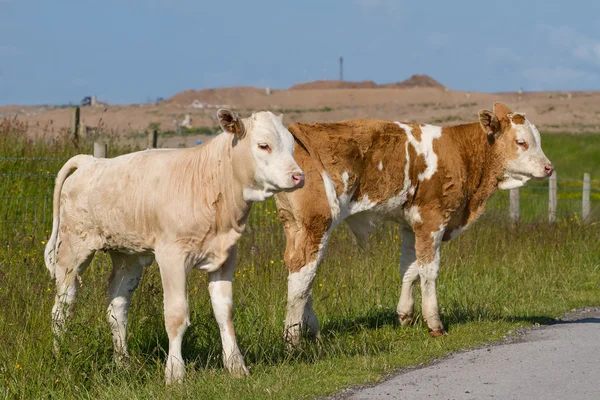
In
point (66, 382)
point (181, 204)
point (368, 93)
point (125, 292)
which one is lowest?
point (66, 382)

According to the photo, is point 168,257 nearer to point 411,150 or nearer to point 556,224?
point 411,150

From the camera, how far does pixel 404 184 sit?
33.2ft

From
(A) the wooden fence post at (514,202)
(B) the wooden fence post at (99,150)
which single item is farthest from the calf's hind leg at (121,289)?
(A) the wooden fence post at (514,202)

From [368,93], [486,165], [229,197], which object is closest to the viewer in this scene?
[229,197]

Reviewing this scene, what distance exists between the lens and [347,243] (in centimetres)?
1445

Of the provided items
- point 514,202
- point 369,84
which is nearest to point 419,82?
point 369,84

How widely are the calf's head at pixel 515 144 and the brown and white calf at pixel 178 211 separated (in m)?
3.86

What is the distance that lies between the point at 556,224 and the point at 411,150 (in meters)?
8.41

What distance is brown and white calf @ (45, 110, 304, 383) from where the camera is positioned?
24.9 feet

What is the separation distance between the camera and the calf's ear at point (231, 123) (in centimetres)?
757

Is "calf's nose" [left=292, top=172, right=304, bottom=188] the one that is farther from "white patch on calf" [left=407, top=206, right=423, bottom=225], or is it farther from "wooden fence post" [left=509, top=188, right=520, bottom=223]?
"wooden fence post" [left=509, top=188, right=520, bottom=223]

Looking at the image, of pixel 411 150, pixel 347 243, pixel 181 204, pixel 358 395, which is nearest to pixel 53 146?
pixel 347 243

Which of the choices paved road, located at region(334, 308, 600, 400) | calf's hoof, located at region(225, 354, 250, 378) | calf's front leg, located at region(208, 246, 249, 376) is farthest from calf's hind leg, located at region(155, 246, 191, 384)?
paved road, located at region(334, 308, 600, 400)

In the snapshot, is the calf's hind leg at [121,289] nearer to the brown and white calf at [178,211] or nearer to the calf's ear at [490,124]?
the brown and white calf at [178,211]
